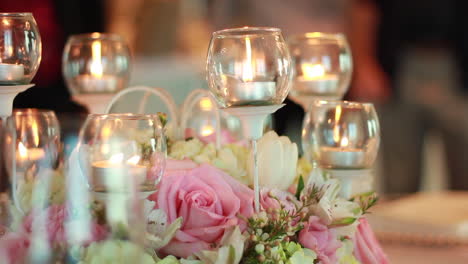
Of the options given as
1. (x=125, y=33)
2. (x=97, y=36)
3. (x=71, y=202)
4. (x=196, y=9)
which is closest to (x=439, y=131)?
(x=196, y=9)

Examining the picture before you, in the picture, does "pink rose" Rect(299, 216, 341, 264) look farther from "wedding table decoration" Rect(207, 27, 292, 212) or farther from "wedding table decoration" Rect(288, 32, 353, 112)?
"wedding table decoration" Rect(288, 32, 353, 112)

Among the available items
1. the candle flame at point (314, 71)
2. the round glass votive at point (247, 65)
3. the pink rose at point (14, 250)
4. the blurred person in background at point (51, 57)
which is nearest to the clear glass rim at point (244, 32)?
the round glass votive at point (247, 65)

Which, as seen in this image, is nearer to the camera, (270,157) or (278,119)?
(270,157)

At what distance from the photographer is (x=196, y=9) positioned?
4496mm

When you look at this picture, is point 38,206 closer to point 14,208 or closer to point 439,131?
point 14,208

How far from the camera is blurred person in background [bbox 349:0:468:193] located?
14.3 feet

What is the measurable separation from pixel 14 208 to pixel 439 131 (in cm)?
386

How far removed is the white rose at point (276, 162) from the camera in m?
0.85

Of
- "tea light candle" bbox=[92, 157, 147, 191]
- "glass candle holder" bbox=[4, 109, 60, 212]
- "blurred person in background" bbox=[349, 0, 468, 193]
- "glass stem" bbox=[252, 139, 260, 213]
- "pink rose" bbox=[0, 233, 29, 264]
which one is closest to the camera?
"pink rose" bbox=[0, 233, 29, 264]

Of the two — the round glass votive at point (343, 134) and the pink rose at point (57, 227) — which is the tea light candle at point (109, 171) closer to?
the pink rose at point (57, 227)

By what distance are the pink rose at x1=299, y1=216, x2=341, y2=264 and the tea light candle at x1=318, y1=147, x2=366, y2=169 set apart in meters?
0.18

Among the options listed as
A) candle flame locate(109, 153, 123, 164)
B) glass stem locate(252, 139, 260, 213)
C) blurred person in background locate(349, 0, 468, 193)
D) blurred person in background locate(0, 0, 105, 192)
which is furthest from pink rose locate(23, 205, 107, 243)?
blurred person in background locate(349, 0, 468, 193)

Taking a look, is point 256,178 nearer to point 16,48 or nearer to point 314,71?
point 16,48

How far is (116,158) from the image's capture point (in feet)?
2.24
